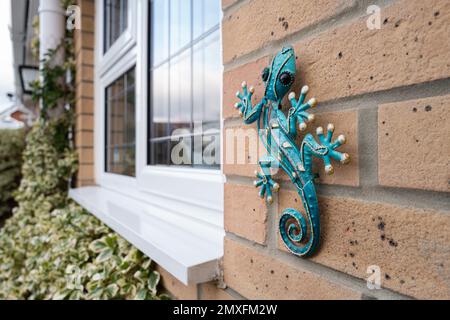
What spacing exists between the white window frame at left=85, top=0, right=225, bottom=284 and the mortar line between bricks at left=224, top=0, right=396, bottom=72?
12.2 inches

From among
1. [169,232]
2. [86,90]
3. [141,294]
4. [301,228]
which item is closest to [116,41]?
[86,90]

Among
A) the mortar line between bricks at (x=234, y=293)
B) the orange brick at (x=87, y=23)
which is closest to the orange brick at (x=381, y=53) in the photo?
the mortar line between bricks at (x=234, y=293)

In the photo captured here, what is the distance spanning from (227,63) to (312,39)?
0.25 metres

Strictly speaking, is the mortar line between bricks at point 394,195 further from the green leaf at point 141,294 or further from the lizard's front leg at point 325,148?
the green leaf at point 141,294

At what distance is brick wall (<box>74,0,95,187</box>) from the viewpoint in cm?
243

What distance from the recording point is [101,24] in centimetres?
231

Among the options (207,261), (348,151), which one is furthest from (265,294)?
(348,151)

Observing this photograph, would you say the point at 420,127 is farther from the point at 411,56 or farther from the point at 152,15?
the point at 152,15

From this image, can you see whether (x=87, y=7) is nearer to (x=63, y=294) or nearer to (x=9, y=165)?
(x=63, y=294)

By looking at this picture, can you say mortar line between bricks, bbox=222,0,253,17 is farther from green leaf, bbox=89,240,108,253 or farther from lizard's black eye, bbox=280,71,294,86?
green leaf, bbox=89,240,108,253

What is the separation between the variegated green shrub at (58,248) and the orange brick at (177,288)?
1.3 inches

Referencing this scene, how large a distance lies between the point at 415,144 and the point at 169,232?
83cm

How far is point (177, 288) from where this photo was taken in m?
1.00

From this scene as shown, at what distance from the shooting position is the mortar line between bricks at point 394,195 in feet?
1.20
